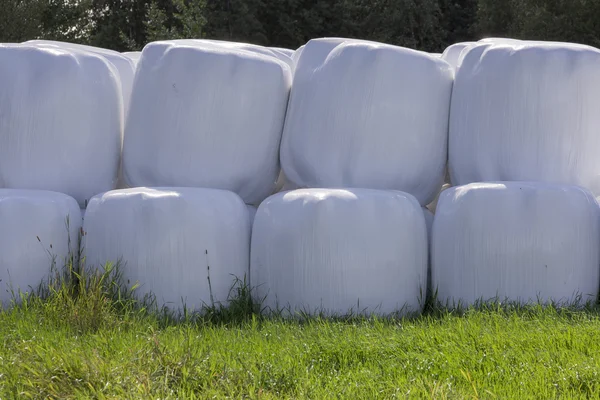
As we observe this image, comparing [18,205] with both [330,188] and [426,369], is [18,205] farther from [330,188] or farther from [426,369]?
[426,369]

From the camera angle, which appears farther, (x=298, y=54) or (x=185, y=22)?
(x=185, y=22)

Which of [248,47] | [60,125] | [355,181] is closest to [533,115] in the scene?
[355,181]

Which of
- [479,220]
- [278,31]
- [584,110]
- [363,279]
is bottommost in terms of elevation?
[278,31]

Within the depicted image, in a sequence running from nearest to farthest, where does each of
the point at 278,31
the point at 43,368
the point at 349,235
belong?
the point at 43,368
the point at 349,235
the point at 278,31

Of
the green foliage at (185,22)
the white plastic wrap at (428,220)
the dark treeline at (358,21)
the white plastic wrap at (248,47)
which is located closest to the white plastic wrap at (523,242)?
the white plastic wrap at (428,220)

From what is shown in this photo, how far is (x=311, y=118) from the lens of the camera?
4.65m

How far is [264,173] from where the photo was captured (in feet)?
15.9

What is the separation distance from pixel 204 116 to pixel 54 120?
827 millimetres

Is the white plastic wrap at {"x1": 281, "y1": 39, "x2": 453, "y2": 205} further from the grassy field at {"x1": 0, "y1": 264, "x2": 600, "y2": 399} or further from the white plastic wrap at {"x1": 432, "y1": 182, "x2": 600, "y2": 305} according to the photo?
the grassy field at {"x1": 0, "y1": 264, "x2": 600, "y2": 399}

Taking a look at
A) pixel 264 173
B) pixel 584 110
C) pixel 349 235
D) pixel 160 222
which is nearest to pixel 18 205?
pixel 160 222

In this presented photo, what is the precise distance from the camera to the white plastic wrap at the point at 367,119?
459 centimetres

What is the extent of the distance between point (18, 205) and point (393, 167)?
1.91 metres

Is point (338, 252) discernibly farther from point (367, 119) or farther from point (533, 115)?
point (533, 115)

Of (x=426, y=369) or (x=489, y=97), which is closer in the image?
(x=426, y=369)
